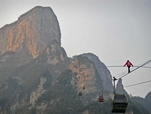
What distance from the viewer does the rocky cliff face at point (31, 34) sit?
12556cm

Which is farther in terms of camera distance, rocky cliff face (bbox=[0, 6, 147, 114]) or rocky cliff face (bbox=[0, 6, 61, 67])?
rocky cliff face (bbox=[0, 6, 61, 67])

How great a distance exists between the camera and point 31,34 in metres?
131

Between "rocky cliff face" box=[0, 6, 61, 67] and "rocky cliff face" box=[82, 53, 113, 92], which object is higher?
"rocky cliff face" box=[0, 6, 61, 67]

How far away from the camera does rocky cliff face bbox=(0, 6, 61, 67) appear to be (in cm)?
12556

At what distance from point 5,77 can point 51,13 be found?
45813 millimetres

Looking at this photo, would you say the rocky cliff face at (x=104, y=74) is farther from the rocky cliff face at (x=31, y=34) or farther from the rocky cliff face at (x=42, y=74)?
the rocky cliff face at (x=31, y=34)

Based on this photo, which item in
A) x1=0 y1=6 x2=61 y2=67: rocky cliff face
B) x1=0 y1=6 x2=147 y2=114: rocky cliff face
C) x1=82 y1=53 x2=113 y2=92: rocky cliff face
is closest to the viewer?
x1=0 y1=6 x2=147 y2=114: rocky cliff face

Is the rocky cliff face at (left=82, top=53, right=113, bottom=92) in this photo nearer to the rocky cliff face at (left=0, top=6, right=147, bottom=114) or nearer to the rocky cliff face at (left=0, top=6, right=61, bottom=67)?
the rocky cliff face at (left=0, top=6, right=147, bottom=114)

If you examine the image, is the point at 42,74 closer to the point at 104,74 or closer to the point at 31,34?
the point at 31,34

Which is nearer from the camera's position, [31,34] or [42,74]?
A: [42,74]

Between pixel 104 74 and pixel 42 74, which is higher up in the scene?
pixel 104 74

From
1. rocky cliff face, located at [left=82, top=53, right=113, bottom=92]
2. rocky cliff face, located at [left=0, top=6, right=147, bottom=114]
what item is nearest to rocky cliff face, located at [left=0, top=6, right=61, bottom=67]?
rocky cliff face, located at [left=0, top=6, right=147, bottom=114]

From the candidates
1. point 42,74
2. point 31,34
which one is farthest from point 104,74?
point 42,74

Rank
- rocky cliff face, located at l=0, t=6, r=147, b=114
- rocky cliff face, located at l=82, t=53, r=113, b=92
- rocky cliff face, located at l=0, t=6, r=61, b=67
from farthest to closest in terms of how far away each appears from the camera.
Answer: rocky cliff face, located at l=82, t=53, r=113, b=92 < rocky cliff face, located at l=0, t=6, r=61, b=67 < rocky cliff face, located at l=0, t=6, r=147, b=114
